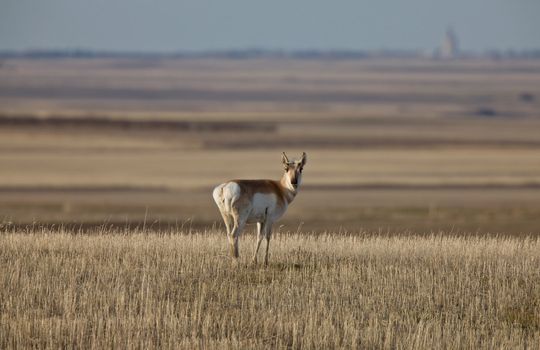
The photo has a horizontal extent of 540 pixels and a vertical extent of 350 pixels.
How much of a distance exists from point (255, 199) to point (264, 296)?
189 cm

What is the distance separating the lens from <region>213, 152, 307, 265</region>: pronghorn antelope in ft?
48.1

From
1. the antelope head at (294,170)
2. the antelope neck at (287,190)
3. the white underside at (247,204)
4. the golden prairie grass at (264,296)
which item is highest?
the antelope head at (294,170)

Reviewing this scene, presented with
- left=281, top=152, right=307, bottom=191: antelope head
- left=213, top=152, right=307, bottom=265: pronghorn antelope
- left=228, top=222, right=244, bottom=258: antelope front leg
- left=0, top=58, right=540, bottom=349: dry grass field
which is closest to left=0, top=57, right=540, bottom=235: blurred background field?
left=0, top=58, right=540, bottom=349: dry grass field

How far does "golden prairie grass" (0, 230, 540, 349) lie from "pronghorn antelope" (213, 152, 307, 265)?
1.90 ft

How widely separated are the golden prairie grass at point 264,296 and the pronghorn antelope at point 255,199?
58 centimetres

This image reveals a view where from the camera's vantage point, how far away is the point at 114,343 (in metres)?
11.1

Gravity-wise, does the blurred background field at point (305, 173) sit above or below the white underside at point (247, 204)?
above

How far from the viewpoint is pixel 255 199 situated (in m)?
14.7

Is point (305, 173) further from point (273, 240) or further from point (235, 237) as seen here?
point (235, 237)

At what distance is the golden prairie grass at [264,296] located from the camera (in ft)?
37.8

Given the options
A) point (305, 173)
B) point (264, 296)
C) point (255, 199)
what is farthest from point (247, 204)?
point (305, 173)

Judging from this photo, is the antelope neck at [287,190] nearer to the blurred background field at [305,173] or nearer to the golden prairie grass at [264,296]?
the golden prairie grass at [264,296]

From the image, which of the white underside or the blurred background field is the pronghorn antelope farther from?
the blurred background field

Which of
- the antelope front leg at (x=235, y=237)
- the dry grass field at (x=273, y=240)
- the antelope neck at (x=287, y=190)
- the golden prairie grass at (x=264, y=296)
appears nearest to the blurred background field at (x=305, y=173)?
the dry grass field at (x=273, y=240)
